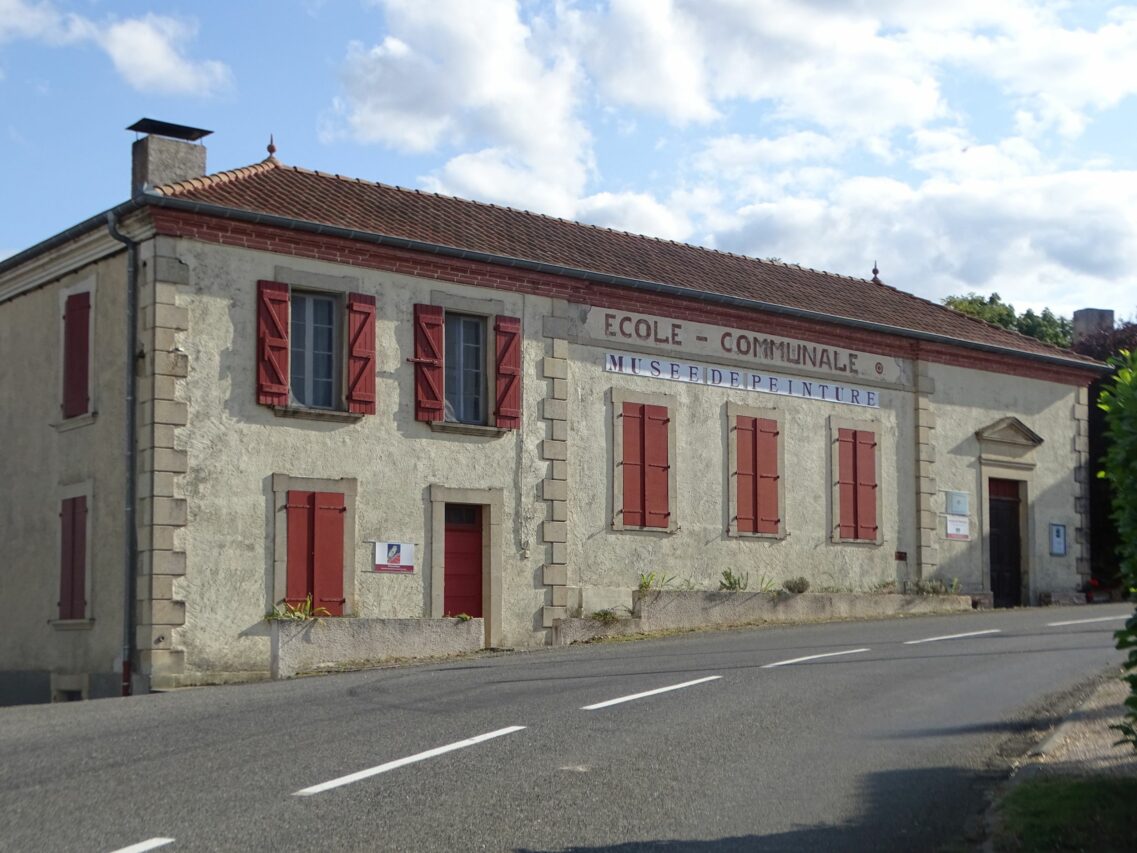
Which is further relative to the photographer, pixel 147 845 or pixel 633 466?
pixel 633 466

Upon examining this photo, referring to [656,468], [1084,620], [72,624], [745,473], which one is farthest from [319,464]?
[1084,620]

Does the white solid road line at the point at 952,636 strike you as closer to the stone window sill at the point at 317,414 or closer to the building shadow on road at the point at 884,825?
the stone window sill at the point at 317,414

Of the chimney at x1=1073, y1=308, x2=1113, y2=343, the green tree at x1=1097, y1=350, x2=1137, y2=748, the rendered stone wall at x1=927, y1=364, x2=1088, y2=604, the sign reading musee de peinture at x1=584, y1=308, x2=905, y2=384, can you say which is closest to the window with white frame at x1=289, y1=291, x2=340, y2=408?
the sign reading musee de peinture at x1=584, y1=308, x2=905, y2=384

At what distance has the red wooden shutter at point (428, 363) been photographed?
20703 mm

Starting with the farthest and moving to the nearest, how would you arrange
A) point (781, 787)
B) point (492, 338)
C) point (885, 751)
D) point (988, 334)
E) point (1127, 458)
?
point (988, 334), point (492, 338), point (885, 751), point (781, 787), point (1127, 458)

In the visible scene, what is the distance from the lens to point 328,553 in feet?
63.9

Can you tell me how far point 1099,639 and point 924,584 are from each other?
28.7ft

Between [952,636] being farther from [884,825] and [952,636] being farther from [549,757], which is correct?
[884,825]

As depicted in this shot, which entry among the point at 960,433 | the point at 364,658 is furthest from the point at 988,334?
the point at 364,658

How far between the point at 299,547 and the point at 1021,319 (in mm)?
39950

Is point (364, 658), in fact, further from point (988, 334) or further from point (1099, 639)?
point (988, 334)

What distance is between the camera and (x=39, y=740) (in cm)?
1079

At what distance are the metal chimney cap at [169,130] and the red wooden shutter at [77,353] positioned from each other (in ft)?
8.15

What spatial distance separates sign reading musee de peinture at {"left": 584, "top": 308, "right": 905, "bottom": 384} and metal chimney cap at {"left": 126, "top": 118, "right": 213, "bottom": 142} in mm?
6365
